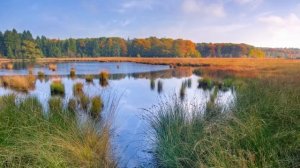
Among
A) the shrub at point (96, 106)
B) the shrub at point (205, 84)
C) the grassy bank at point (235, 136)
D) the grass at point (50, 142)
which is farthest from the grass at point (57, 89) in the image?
the grassy bank at point (235, 136)

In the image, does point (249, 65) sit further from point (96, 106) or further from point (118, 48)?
point (118, 48)

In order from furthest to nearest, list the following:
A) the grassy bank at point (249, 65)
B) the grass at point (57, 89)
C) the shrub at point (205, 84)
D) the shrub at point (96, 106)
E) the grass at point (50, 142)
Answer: the grassy bank at point (249, 65) → the shrub at point (205, 84) → the grass at point (57, 89) → the shrub at point (96, 106) → the grass at point (50, 142)

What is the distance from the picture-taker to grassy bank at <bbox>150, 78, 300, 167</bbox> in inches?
135

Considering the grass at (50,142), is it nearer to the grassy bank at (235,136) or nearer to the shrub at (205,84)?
the grassy bank at (235,136)

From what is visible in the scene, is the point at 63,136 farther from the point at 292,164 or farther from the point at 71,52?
the point at 71,52

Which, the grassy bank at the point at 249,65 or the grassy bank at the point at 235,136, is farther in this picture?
the grassy bank at the point at 249,65

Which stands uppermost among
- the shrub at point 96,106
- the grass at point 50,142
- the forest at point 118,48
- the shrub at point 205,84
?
the forest at point 118,48

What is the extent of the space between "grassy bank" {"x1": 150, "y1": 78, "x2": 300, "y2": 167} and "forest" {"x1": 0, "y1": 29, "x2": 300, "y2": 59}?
7408 cm

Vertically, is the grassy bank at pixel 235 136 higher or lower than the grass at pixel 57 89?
higher

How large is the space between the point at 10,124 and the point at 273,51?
105 meters

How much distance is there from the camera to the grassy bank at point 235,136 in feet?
11.3

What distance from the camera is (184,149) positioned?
420 centimetres

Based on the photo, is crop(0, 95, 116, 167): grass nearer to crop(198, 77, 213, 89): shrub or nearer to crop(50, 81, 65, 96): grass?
crop(50, 81, 65, 96): grass

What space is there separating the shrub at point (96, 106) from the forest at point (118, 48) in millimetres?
70153
